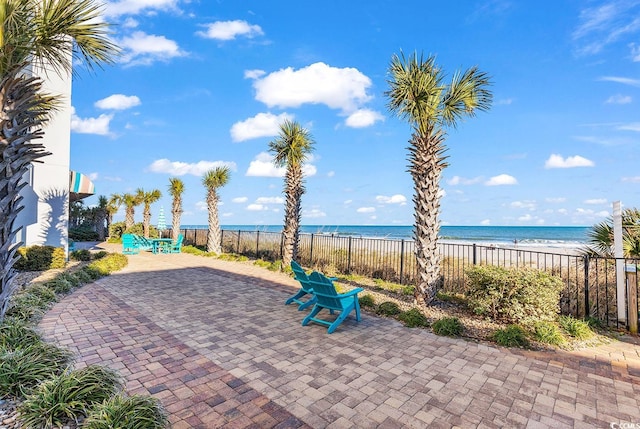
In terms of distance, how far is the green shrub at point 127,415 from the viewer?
93.0 inches

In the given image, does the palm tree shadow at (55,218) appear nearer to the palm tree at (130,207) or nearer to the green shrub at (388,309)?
the green shrub at (388,309)

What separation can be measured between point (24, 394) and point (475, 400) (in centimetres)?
422

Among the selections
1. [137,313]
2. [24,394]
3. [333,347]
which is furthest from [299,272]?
[24,394]

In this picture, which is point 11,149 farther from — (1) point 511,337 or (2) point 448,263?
(2) point 448,263

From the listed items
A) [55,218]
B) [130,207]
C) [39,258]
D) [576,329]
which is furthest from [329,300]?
[130,207]

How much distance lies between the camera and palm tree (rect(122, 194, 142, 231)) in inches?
1043

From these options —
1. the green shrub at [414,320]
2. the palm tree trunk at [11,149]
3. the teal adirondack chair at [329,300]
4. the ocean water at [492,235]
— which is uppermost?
the palm tree trunk at [11,149]

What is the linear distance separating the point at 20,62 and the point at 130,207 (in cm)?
2580

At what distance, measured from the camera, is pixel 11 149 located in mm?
4027

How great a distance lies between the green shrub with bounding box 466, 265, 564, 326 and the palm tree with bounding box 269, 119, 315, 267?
6.72 metres

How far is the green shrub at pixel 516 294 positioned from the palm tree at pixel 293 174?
672 centimetres

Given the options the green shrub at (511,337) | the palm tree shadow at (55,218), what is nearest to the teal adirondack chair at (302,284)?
the green shrub at (511,337)

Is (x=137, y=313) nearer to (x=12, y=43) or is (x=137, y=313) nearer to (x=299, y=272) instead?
(x=299, y=272)

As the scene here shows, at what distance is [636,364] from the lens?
4230 millimetres
